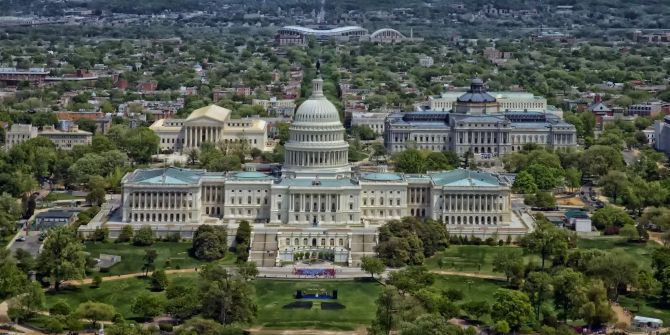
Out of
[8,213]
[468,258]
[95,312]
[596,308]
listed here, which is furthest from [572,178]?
[95,312]

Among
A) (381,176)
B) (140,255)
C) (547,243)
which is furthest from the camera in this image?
(381,176)

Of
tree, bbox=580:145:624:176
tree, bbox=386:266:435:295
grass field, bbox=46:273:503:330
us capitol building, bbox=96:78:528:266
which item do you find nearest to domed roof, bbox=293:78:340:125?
us capitol building, bbox=96:78:528:266

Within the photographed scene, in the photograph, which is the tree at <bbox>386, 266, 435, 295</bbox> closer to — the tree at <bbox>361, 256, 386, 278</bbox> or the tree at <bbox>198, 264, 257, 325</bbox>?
the tree at <bbox>361, 256, 386, 278</bbox>

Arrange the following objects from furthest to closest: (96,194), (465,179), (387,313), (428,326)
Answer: (96,194) → (465,179) → (387,313) → (428,326)

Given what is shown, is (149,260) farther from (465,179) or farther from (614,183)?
(614,183)

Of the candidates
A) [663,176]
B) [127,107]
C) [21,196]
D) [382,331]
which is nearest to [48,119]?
[127,107]

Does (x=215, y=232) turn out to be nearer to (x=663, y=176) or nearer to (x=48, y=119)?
(x=663, y=176)
